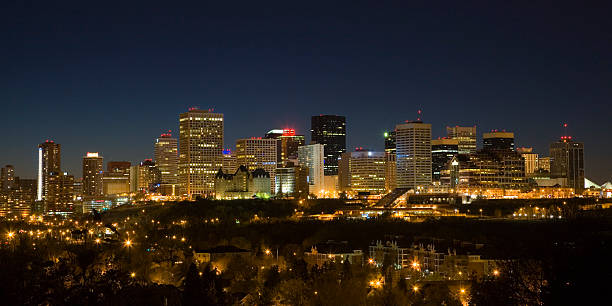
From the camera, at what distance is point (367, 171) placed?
190500mm

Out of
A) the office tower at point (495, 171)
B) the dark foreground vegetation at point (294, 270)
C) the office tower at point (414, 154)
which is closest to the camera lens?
the dark foreground vegetation at point (294, 270)

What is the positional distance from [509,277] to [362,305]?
32.9 feet

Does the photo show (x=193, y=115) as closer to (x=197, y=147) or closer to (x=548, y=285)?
(x=197, y=147)

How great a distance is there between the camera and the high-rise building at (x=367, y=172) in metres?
190

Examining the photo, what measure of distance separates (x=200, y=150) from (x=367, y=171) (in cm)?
4618

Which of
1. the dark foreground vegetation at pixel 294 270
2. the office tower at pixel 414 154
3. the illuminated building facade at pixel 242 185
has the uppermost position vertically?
the office tower at pixel 414 154

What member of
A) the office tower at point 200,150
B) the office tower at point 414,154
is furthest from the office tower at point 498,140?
the office tower at point 200,150

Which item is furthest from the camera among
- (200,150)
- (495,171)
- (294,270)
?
(200,150)

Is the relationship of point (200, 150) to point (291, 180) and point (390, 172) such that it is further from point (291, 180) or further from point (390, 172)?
point (390, 172)

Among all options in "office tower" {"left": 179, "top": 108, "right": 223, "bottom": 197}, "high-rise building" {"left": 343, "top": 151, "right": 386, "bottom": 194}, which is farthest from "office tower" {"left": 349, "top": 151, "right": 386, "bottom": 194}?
"office tower" {"left": 179, "top": 108, "right": 223, "bottom": 197}

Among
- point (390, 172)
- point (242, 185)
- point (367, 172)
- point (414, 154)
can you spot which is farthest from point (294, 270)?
point (390, 172)

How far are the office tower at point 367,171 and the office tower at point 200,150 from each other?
3708 cm

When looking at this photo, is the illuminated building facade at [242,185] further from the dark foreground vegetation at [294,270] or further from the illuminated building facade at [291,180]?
the dark foreground vegetation at [294,270]

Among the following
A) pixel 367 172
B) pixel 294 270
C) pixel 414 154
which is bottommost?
pixel 294 270
